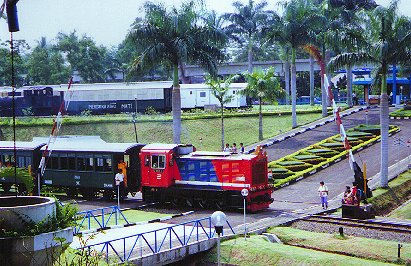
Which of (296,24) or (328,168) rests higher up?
(296,24)

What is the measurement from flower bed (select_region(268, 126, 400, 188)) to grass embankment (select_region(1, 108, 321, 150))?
7.81 metres

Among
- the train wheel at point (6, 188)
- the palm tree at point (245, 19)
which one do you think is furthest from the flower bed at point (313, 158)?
the palm tree at point (245, 19)

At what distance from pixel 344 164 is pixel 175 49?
12875mm

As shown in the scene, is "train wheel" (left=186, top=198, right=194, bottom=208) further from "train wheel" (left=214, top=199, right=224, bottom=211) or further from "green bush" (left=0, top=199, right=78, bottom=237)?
"green bush" (left=0, top=199, right=78, bottom=237)

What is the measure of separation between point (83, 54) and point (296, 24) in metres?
37.4

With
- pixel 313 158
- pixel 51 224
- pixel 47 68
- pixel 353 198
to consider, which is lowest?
pixel 353 198

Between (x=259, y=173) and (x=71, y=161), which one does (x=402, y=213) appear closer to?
(x=259, y=173)

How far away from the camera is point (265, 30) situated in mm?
56156

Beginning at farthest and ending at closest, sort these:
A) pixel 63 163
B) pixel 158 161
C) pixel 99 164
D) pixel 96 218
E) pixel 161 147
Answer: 1. pixel 63 163
2. pixel 99 164
3. pixel 161 147
4. pixel 158 161
5. pixel 96 218

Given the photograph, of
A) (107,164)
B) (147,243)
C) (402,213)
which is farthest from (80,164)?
(402,213)

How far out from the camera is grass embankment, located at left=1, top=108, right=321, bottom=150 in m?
55.8

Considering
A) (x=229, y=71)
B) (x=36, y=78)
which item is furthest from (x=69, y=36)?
(x=229, y=71)

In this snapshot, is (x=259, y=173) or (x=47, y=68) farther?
(x=47, y=68)

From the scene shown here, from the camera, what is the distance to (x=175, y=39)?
141 ft
